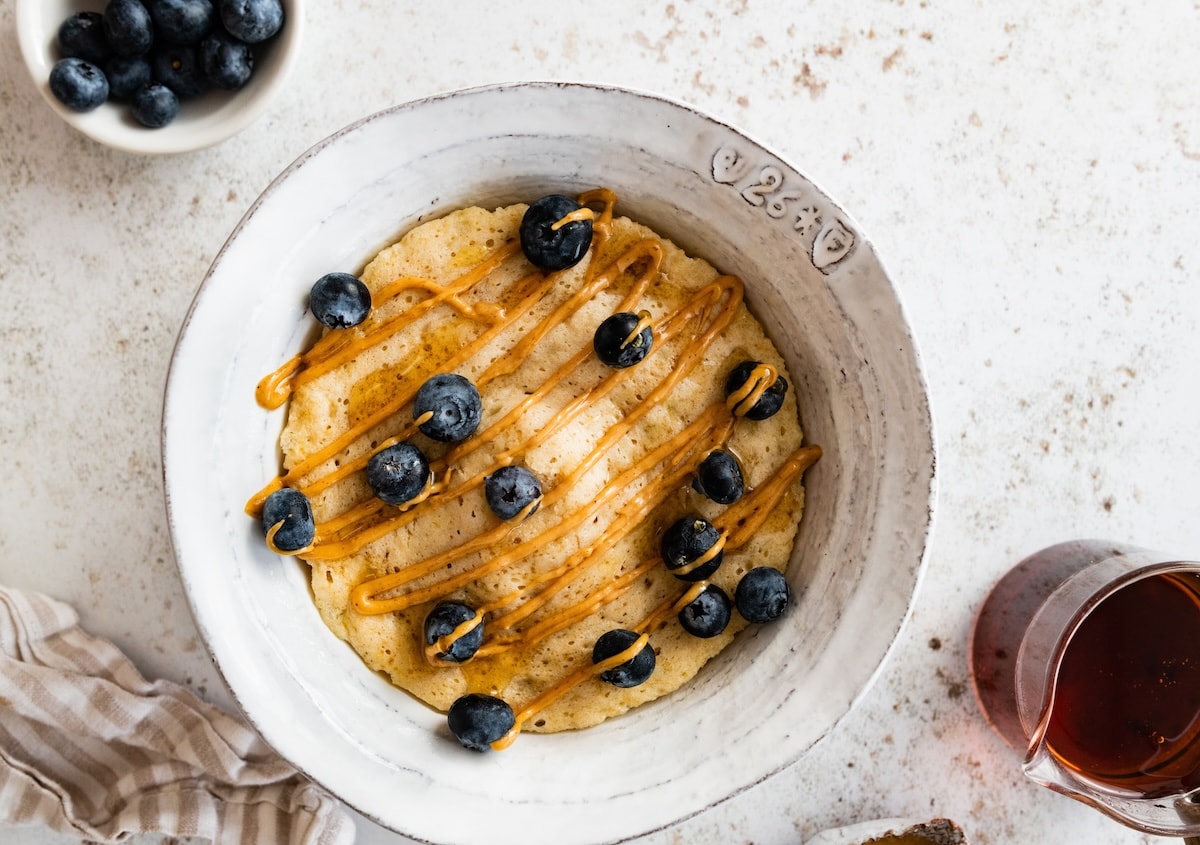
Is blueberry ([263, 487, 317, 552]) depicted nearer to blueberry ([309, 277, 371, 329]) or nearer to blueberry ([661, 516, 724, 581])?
blueberry ([309, 277, 371, 329])

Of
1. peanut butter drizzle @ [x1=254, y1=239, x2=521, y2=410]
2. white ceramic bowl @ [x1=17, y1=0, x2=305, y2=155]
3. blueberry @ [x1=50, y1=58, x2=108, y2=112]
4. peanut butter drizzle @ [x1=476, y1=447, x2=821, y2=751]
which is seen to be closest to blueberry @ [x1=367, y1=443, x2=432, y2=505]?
peanut butter drizzle @ [x1=254, y1=239, x2=521, y2=410]

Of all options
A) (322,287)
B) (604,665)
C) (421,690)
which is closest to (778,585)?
(604,665)

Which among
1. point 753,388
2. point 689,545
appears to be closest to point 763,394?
point 753,388

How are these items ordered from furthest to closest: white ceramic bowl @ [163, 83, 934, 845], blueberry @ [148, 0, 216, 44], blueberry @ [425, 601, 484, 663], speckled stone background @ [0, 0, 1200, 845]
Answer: speckled stone background @ [0, 0, 1200, 845] → blueberry @ [148, 0, 216, 44] → blueberry @ [425, 601, 484, 663] → white ceramic bowl @ [163, 83, 934, 845]

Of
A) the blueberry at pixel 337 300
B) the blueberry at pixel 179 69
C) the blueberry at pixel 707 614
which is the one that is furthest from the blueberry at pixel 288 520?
the blueberry at pixel 179 69

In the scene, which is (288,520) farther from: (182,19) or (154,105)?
(182,19)

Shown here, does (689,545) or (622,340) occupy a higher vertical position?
(622,340)
